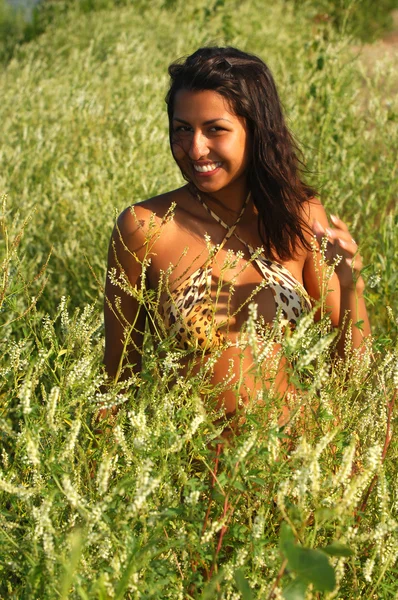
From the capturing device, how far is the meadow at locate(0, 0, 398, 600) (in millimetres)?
→ 1290

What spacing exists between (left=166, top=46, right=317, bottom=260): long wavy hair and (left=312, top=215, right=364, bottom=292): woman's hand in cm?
8

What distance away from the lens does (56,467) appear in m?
1.42

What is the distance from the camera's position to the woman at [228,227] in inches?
94.3

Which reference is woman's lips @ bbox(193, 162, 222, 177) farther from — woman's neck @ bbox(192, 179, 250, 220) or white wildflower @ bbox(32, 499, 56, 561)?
white wildflower @ bbox(32, 499, 56, 561)

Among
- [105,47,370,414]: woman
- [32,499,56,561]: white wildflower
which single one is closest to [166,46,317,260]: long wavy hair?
[105,47,370,414]: woman

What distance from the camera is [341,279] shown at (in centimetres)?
236

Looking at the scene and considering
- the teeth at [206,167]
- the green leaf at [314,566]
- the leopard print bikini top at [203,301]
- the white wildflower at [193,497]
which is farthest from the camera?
the teeth at [206,167]

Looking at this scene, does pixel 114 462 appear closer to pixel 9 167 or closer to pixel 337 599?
pixel 337 599

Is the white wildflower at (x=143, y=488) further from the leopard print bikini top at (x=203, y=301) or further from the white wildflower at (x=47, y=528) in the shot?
the leopard print bikini top at (x=203, y=301)

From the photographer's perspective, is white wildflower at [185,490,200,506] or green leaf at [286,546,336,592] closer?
green leaf at [286,546,336,592]

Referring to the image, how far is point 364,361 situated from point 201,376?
15.4 inches

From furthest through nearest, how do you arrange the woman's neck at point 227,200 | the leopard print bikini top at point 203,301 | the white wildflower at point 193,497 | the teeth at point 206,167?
the woman's neck at point 227,200 → the teeth at point 206,167 → the leopard print bikini top at point 203,301 → the white wildflower at point 193,497

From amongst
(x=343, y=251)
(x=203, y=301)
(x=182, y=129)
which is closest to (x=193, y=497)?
(x=203, y=301)

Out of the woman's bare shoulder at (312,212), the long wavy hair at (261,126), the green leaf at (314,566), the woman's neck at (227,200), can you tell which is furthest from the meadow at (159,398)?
the woman's neck at (227,200)
